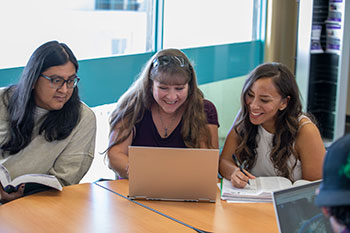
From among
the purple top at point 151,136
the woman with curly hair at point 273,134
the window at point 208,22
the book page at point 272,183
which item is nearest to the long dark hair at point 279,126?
the woman with curly hair at point 273,134

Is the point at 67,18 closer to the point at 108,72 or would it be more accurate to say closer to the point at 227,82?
the point at 108,72

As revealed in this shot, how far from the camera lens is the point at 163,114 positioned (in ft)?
8.41

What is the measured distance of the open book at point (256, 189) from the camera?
2025 mm

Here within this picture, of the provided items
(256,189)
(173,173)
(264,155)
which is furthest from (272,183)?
(173,173)

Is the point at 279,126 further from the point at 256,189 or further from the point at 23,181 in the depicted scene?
the point at 23,181

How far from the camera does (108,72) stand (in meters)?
3.35

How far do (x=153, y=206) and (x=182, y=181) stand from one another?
6.0 inches

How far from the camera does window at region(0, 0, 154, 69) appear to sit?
2.79 m

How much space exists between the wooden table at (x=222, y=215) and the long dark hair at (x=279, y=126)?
0.42 meters

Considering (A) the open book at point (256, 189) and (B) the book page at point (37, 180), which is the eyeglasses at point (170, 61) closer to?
(A) the open book at point (256, 189)

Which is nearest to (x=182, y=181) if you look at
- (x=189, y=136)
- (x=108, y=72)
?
(x=189, y=136)

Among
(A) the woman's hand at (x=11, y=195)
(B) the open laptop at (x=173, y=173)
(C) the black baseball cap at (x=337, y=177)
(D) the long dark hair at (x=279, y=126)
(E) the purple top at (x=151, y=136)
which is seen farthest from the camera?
(E) the purple top at (x=151, y=136)

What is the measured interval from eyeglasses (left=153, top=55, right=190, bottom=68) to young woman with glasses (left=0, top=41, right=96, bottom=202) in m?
0.40

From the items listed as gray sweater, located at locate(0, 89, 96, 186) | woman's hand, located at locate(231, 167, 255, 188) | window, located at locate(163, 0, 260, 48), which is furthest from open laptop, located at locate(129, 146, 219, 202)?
window, located at locate(163, 0, 260, 48)
